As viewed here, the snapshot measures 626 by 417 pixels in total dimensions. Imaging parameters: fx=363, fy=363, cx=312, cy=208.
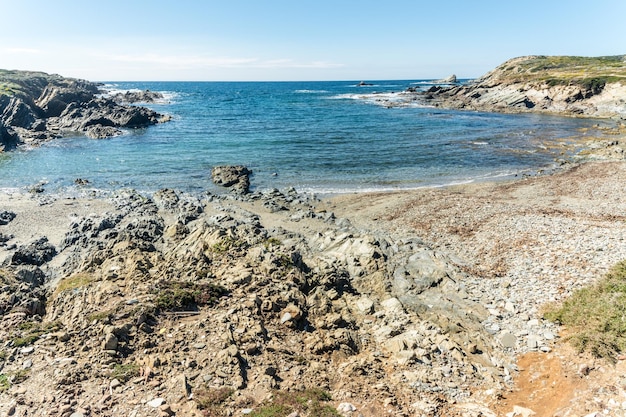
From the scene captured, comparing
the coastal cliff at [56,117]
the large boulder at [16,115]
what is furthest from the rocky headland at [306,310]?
the large boulder at [16,115]

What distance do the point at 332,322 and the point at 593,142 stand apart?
5414 cm

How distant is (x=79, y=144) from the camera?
54.9 m

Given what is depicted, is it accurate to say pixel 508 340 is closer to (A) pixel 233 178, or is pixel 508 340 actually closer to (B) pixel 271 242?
(B) pixel 271 242

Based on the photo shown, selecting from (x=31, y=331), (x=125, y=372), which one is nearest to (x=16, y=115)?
(x=31, y=331)

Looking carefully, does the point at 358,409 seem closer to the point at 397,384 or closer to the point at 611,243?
the point at 397,384

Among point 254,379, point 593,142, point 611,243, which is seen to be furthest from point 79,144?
point 593,142

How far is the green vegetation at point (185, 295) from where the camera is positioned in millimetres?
13258

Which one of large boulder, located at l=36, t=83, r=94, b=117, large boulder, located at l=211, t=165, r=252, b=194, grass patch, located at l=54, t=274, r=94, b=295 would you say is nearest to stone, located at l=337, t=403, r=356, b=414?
grass patch, located at l=54, t=274, r=94, b=295

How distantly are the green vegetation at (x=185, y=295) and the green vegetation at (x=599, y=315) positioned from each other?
12601 mm

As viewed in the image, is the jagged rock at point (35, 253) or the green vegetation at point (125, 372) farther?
the jagged rock at point (35, 253)

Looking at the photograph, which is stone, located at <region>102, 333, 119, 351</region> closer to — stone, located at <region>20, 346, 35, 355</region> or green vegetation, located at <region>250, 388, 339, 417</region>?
stone, located at <region>20, 346, 35, 355</region>

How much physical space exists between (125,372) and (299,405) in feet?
16.7

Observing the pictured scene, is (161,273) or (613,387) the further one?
(161,273)

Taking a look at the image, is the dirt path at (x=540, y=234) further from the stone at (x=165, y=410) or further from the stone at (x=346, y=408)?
the stone at (x=165, y=410)
